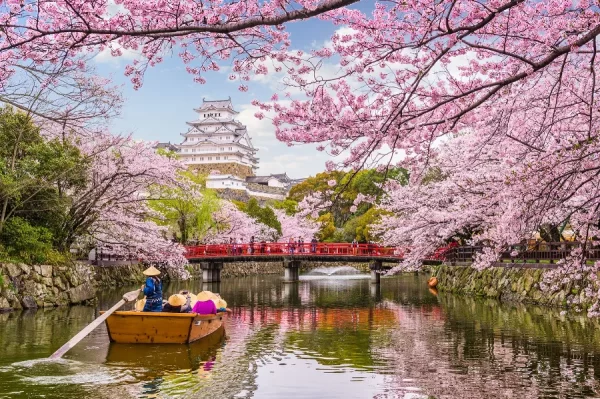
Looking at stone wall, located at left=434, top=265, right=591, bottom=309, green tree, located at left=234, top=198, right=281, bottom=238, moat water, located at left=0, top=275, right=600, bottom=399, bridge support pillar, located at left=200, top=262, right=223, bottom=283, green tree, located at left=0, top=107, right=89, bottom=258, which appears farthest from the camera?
green tree, located at left=234, top=198, right=281, bottom=238

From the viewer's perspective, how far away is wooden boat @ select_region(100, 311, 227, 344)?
12023 mm

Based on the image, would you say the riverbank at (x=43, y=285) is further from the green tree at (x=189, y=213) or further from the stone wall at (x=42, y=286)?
the green tree at (x=189, y=213)

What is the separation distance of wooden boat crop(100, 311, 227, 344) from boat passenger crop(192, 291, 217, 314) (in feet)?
Answer: 1.90

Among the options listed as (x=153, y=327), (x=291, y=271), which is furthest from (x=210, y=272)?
(x=153, y=327)

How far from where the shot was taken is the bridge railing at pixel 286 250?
35344mm

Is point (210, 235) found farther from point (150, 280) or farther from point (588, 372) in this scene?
point (588, 372)

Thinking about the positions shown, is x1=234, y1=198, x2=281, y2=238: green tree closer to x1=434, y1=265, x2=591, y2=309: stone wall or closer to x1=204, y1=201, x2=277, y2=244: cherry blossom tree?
x1=204, y1=201, x2=277, y2=244: cherry blossom tree

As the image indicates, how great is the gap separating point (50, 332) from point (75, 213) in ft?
27.1

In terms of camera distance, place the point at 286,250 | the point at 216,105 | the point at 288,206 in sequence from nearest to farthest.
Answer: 1. the point at 286,250
2. the point at 288,206
3. the point at 216,105

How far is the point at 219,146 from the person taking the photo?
8069 centimetres

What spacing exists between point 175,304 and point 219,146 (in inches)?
2727

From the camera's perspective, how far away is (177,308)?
41.5 feet

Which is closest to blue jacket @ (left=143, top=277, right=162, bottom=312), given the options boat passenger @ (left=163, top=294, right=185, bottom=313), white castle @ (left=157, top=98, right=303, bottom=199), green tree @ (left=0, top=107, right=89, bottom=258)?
boat passenger @ (left=163, top=294, right=185, bottom=313)

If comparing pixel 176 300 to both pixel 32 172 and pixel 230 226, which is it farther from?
pixel 230 226
